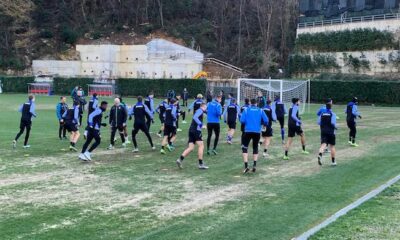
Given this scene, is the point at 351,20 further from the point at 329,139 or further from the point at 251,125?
the point at 251,125

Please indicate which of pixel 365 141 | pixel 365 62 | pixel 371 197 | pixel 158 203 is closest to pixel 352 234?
pixel 371 197

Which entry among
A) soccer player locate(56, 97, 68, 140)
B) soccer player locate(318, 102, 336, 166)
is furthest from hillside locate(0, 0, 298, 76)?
soccer player locate(318, 102, 336, 166)

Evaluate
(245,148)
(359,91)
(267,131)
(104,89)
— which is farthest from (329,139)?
(104,89)

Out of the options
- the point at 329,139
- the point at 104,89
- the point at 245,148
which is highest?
the point at 104,89

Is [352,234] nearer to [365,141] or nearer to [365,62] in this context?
[365,141]

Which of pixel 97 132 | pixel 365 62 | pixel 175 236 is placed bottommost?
pixel 175 236

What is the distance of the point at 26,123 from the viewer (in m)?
18.5

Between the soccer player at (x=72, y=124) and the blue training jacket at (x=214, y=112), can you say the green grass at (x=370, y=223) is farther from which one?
the soccer player at (x=72, y=124)

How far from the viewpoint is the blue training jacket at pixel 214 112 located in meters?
17.3

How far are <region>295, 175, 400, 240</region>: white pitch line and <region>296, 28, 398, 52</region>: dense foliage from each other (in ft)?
158

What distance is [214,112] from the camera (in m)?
17.3

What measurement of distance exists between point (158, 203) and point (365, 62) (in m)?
52.3

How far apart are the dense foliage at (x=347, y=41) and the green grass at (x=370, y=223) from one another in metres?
50.7

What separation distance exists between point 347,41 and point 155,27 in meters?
31.9
